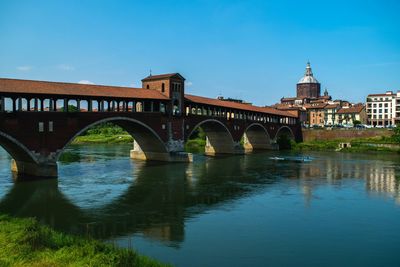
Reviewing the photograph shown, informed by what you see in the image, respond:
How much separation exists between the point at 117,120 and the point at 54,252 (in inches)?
1127

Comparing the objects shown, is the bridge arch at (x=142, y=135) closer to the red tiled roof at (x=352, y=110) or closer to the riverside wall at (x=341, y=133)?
the riverside wall at (x=341, y=133)

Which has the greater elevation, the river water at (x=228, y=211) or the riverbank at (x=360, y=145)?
the riverbank at (x=360, y=145)

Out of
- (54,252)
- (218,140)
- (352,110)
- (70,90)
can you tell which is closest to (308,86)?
(352,110)

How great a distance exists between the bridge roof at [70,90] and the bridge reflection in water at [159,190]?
23.4 feet

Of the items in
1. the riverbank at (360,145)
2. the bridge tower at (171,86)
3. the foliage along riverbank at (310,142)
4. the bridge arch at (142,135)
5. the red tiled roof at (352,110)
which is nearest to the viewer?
the bridge arch at (142,135)

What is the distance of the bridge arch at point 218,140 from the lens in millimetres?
60909

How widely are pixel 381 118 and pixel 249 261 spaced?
100m

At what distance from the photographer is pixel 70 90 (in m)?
36.9

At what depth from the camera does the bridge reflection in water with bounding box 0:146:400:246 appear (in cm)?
2148

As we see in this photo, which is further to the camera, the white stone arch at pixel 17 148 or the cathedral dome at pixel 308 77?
the cathedral dome at pixel 308 77

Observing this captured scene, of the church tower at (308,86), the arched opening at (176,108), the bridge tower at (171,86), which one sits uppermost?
the church tower at (308,86)

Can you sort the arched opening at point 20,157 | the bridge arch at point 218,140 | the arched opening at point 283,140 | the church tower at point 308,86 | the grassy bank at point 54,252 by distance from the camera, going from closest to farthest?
the grassy bank at point 54,252
the arched opening at point 20,157
the bridge arch at point 218,140
the arched opening at point 283,140
the church tower at point 308,86

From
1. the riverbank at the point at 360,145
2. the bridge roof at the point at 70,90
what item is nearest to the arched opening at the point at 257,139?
the riverbank at the point at 360,145

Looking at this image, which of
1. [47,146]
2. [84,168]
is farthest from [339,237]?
[84,168]
